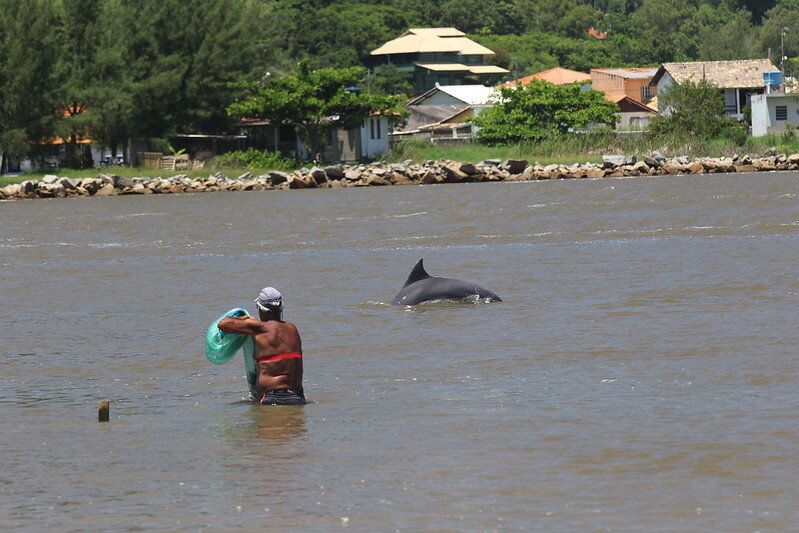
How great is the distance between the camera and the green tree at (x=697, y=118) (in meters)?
64.8

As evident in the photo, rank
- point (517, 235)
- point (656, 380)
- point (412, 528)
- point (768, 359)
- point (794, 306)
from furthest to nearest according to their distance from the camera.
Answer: point (517, 235) < point (794, 306) < point (768, 359) < point (656, 380) < point (412, 528)

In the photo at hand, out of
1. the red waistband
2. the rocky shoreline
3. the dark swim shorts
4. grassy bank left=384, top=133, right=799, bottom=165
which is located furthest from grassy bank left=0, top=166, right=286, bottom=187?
the red waistband

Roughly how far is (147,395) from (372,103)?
162 feet

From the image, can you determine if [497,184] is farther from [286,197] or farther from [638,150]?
[638,150]

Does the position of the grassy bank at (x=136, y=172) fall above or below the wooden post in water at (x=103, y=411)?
above

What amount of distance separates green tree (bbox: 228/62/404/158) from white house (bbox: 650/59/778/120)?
2928cm

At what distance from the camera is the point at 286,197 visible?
1734 inches

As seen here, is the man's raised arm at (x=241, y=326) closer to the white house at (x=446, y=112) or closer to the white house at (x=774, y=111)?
the white house at (x=446, y=112)

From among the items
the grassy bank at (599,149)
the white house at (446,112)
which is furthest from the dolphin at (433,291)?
the white house at (446,112)

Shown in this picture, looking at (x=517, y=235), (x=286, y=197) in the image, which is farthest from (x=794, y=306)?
(x=286, y=197)

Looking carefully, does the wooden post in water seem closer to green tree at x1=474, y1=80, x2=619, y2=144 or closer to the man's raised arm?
the man's raised arm

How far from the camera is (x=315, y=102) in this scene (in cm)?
5875

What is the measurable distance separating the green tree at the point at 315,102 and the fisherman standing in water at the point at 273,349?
162ft

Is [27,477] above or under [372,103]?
under
